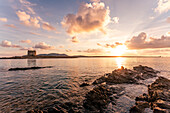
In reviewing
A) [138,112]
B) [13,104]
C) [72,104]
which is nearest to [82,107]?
[72,104]

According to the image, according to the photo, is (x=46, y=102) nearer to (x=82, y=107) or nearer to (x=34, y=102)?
(x=34, y=102)

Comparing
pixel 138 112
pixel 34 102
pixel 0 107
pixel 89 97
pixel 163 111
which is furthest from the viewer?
pixel 89 97

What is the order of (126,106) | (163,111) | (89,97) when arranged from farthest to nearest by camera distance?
(89,97), (126,106), (163,111)

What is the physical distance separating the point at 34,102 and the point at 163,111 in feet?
56.6

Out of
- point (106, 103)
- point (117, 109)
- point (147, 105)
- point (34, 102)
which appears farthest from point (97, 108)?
point (34, 102)

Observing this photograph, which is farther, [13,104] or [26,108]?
[13,104]

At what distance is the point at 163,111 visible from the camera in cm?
880

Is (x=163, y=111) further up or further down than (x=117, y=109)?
further up

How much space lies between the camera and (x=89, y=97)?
13.3m

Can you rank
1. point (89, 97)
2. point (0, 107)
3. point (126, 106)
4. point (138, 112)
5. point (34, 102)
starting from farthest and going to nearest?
point (89, 97) → point (34, 102) → point (126, 106) → point (0, 107) → point (138, 112)

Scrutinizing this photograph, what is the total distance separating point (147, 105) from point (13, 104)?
19421 mm

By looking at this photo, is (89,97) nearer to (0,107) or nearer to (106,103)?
(106,103)

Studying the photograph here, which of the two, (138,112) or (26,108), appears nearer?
(138,112)

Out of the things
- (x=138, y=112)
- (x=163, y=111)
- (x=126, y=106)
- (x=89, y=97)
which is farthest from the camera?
(x=89, y=97)
